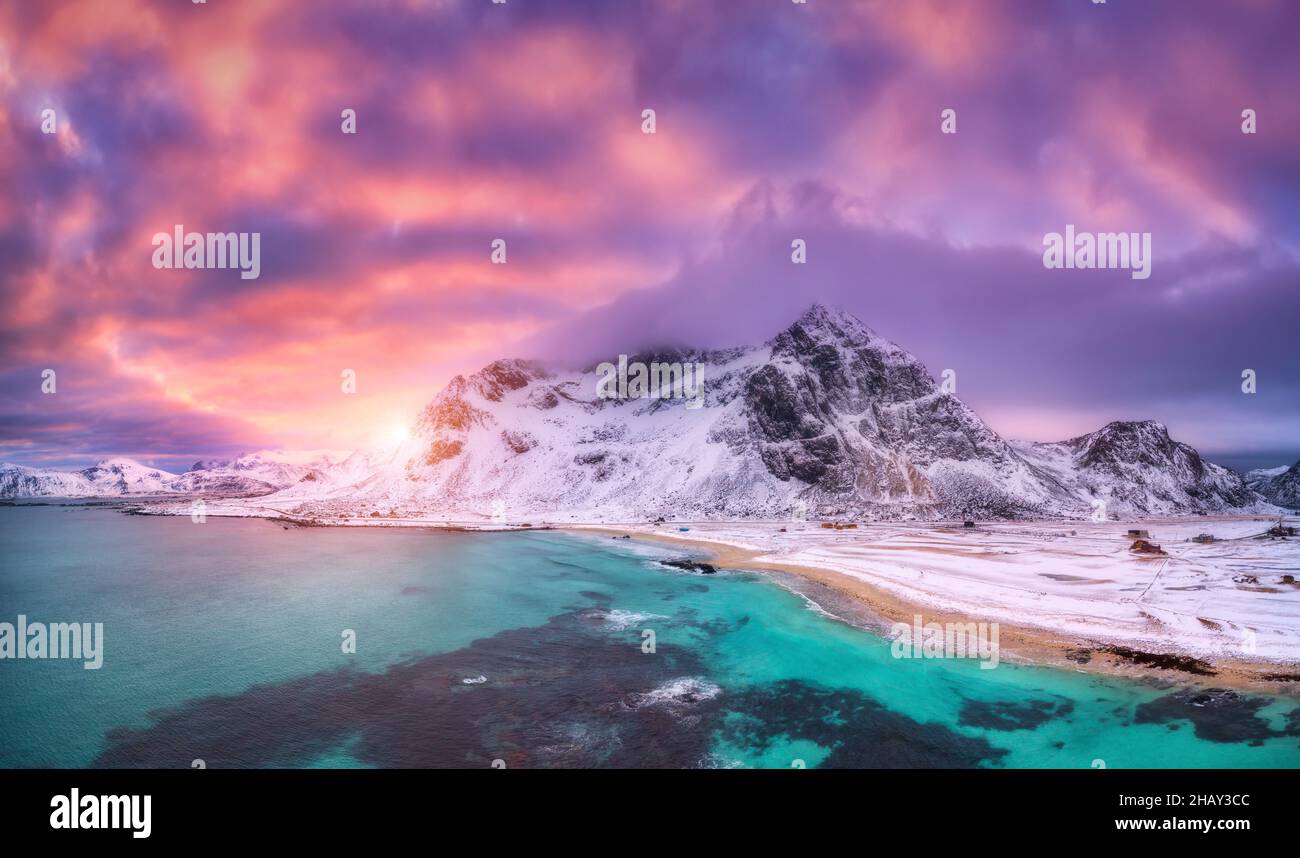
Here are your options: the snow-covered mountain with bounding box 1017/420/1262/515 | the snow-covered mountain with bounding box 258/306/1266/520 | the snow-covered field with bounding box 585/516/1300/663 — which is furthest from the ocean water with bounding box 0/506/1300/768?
the snow-covered mountain with bounding box 1017/420/1262/515

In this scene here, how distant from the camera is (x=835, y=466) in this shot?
15150 cm

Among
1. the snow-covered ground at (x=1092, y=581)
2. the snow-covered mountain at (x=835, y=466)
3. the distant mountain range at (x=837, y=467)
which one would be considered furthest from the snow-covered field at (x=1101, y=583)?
the snow-covered mountain at (x=835, y=466)

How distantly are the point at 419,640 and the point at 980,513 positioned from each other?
14191 cm

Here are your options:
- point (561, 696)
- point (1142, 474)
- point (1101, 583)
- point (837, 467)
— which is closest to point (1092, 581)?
point (1101, 583)

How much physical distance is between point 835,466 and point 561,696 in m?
138

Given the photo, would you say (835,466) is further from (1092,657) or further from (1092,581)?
(1092,657)

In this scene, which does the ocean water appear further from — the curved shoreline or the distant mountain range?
the distant mountain range

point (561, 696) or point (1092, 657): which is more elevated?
point (1092, 657)

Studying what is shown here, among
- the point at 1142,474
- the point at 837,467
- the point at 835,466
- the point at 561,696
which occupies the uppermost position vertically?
the point at 835,466

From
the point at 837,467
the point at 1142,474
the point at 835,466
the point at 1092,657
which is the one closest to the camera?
the point at 1092,657
